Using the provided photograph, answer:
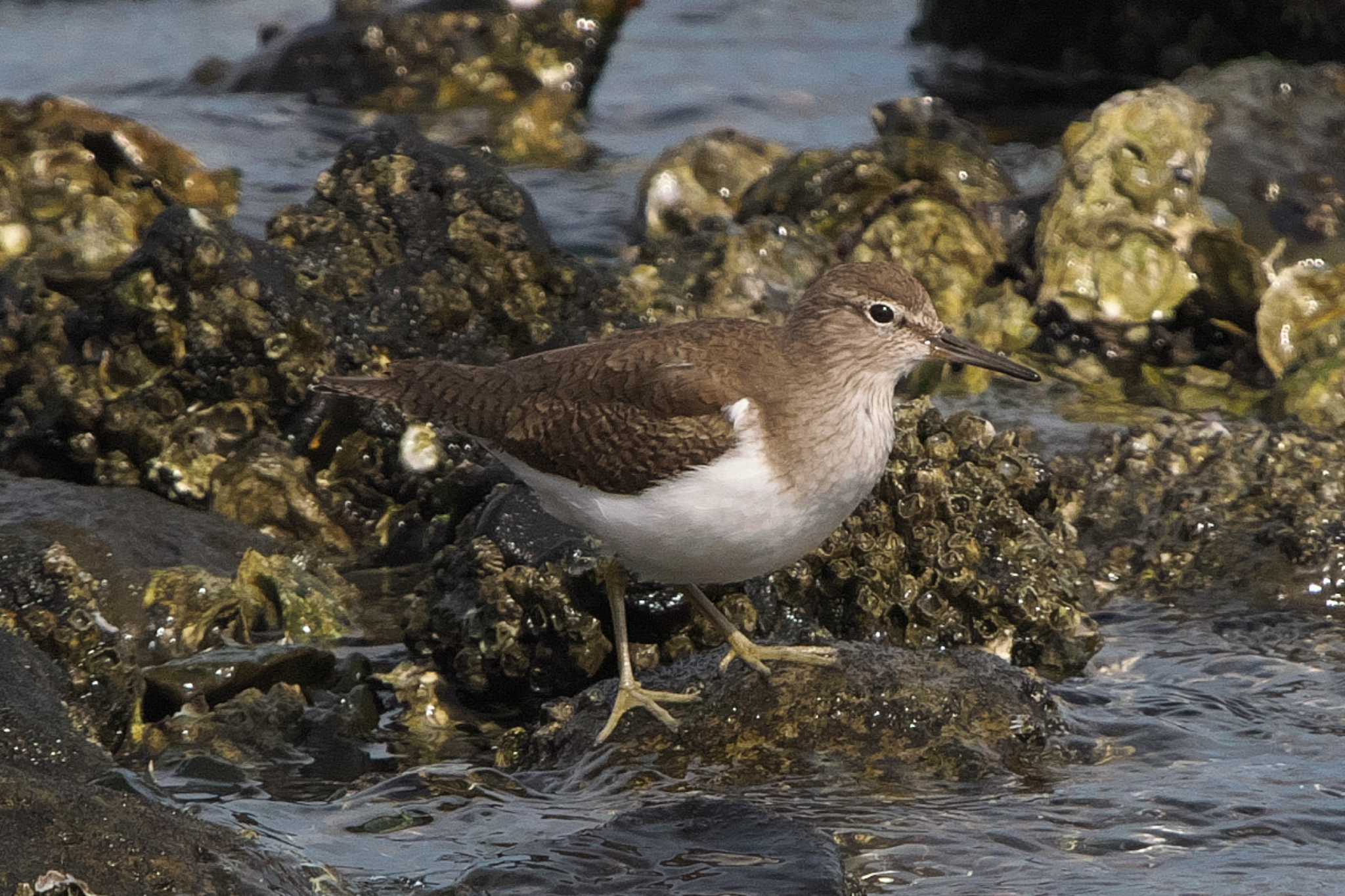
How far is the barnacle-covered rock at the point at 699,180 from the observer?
36.0 ft

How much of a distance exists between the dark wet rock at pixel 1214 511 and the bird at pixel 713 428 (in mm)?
1569

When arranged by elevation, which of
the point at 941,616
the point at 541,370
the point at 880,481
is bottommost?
the point at 941,616

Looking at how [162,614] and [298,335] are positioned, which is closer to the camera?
[162,614]

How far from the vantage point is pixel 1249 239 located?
9992 mm

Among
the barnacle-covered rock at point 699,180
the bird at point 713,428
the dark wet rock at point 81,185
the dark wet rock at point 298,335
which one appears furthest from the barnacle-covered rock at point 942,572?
the dark wet rock at point 81,185

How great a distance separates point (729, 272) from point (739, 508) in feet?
13.2

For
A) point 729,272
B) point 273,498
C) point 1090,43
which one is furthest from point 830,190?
point 1090,43

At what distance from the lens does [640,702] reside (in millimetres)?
5609

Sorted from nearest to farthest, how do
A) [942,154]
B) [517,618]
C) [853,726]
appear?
[853,726], [517,618], [942,154]

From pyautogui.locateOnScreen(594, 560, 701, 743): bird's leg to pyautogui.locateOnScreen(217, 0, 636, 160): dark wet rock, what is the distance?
26.5 feet

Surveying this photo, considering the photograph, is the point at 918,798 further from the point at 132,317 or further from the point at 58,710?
the point at 132,317

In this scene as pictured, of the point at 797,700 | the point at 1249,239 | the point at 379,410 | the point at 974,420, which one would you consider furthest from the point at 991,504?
the point at 1249,239

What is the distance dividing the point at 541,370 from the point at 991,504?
1.82 metres

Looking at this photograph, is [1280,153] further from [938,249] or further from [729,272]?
[729,272]
